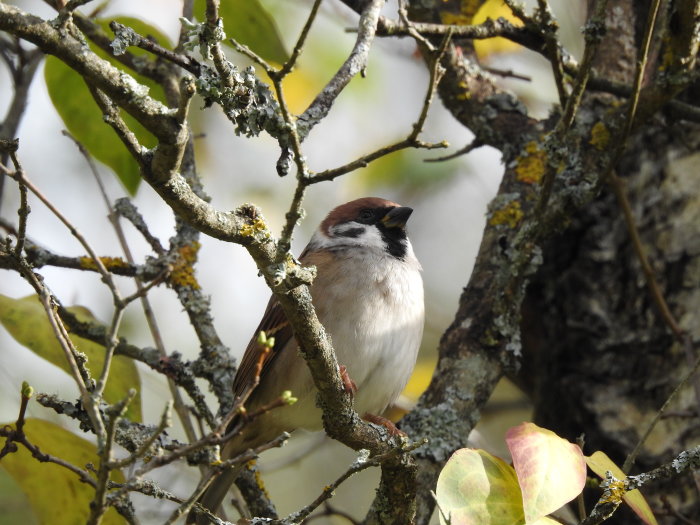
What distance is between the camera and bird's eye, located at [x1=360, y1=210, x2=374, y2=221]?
428 cm

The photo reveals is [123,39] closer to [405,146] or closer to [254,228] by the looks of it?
[254,228]

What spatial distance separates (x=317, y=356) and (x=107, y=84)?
952 millimetres

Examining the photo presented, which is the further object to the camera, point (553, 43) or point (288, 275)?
point (553, 43)

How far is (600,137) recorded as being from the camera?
394 centimetres

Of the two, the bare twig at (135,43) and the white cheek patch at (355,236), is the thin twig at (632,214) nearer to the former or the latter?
the white cheek patch at (355,236)

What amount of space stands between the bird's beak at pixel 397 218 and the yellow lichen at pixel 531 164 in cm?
56

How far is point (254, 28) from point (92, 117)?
77cm

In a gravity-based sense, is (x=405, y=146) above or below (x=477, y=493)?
above

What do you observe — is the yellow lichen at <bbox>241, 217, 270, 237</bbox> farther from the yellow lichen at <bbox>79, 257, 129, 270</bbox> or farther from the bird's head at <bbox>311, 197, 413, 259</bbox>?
the bird's head at <bbox>311, 197, 413, 259</bbox>

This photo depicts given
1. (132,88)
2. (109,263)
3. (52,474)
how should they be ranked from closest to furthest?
(132,88), (52,474), (109,263)

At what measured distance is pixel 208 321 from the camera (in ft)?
12.5

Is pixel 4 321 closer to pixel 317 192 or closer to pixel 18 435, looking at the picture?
pixel 18 435

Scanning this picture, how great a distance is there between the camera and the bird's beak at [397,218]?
13.8ft

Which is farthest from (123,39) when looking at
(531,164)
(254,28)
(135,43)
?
(531,164)
